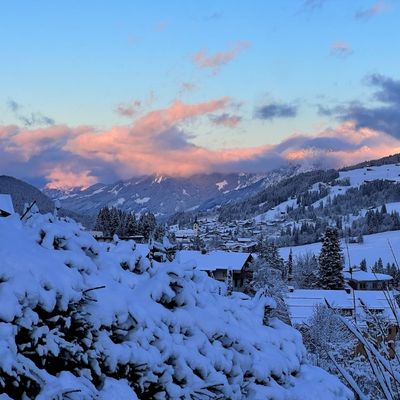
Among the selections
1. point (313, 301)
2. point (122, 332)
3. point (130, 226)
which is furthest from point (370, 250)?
point (122, 332)

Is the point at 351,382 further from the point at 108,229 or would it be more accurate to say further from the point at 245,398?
the point at 108,229

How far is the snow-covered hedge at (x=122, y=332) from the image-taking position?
416cm

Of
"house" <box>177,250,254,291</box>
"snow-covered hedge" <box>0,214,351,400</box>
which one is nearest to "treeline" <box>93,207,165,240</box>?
"house" <box>177,250,254,291</box>

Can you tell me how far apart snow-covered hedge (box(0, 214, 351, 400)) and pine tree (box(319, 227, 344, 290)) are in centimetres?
5413

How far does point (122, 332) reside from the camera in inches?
196

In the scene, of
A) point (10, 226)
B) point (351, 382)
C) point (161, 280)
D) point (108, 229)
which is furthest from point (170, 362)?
point (108, 229)

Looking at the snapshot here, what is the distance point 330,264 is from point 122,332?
58565mm

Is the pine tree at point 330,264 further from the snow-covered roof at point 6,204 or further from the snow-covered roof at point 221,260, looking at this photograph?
the snow-covered roof at point 6,204

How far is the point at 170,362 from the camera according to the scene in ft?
17.4

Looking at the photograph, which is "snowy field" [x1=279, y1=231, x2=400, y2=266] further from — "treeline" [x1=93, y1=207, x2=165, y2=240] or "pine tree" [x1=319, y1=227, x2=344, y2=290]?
"pine tree" [x1=319, y1=227, x2=344, y2=290]

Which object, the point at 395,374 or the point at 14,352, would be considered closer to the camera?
the point at 395,374

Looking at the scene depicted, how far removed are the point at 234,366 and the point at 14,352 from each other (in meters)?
2.68

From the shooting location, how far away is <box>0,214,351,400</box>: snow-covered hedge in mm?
4160

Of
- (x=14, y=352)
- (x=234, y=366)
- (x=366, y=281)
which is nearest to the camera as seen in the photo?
(x=14, y=352)
